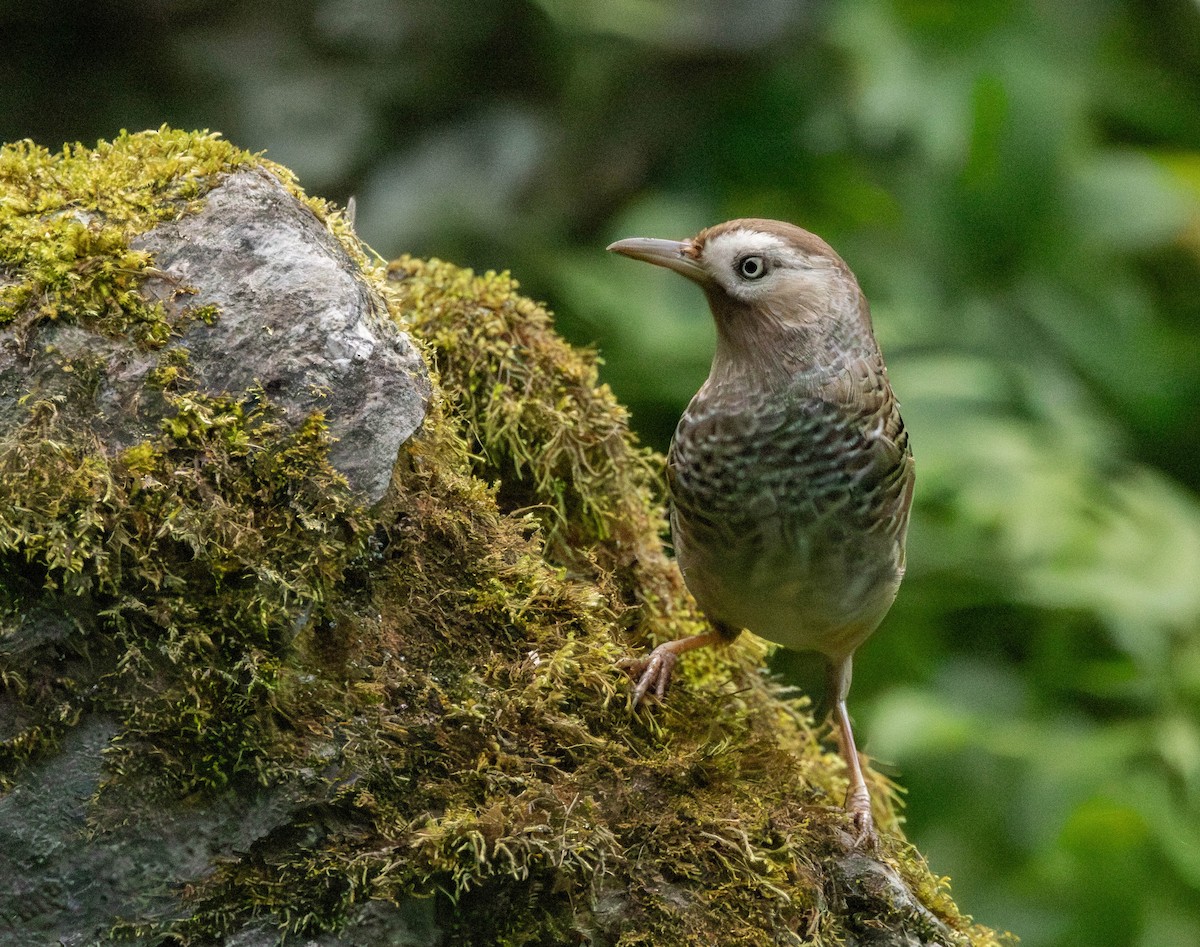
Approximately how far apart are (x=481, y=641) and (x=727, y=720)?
2.71ft

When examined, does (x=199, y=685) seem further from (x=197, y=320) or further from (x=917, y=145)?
(x=917, y=145)

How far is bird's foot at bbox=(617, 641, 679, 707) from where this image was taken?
3.09 m

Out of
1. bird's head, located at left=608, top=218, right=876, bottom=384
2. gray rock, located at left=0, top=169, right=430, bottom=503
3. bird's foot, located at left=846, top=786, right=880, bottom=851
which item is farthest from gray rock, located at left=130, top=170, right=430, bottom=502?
bird's foot, located at left=846, top=786, right=880, bottom=851

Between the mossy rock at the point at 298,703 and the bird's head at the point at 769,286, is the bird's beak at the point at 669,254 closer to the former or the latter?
the bird's head at the point at 769,286

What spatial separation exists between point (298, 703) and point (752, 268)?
1.63 meters

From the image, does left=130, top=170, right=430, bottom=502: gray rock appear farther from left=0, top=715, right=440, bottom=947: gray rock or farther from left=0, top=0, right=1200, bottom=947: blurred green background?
left=0, top=0, right=1200, bottom=947: blurred green background

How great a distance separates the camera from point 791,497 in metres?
3.21

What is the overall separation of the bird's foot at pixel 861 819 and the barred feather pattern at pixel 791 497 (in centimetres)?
46

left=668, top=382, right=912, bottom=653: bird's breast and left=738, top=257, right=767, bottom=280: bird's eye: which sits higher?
left=738, top=257, right=767, bottom=280: bird's eye

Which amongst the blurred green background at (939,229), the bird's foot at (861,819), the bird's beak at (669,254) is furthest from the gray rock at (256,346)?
the blurred green background at (939,229)

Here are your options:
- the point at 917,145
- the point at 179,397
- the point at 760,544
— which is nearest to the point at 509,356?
the point at 760,544

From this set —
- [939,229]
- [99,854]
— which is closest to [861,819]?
[99,854]

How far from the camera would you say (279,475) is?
2586 millimetres

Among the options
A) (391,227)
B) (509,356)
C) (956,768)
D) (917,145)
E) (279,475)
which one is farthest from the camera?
(391,227)
